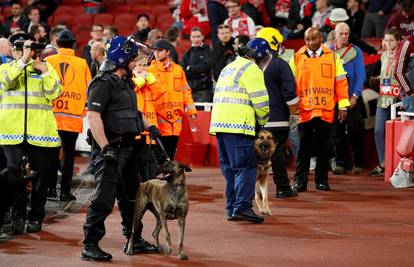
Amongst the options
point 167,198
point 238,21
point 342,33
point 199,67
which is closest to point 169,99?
point 342,33

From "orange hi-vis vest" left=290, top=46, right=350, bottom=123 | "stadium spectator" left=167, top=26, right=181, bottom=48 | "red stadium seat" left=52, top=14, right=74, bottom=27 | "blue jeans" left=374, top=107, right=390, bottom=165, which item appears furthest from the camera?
"red stadium seat" left=52, top=14, right=74, bottom=27

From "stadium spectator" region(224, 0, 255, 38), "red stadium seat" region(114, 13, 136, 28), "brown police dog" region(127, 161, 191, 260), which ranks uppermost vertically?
"red stadium seat" region(114, 13, 136, 28)

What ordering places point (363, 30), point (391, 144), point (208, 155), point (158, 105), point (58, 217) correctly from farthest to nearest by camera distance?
point (363, 30) < point (208, 155) < point (391, 144) < point (158, 105) < point (58, 217)

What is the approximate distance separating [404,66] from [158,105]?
3151 millimetres

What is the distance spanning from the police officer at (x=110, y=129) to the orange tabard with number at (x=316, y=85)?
13.3 ft

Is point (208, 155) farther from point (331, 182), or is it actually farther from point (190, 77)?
point (331, 182)

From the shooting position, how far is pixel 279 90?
11219 mm

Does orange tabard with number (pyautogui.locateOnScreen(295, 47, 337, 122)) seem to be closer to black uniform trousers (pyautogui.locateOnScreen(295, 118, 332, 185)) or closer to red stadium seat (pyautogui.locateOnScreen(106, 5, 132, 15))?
black uniform trousers (pyautogui.locateOnScreen(295, 118, 332, 185))

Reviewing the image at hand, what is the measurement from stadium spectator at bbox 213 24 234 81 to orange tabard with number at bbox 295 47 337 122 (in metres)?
3.59

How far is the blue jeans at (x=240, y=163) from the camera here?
32.0ft

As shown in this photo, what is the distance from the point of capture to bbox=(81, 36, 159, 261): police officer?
25.7 feet

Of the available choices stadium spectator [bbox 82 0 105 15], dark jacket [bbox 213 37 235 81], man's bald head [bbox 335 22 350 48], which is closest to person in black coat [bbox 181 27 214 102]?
dark jacket [bbox 213 37 235 81]

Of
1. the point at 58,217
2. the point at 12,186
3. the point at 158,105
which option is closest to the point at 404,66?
the point at 158,105

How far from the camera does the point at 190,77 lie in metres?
15.3
